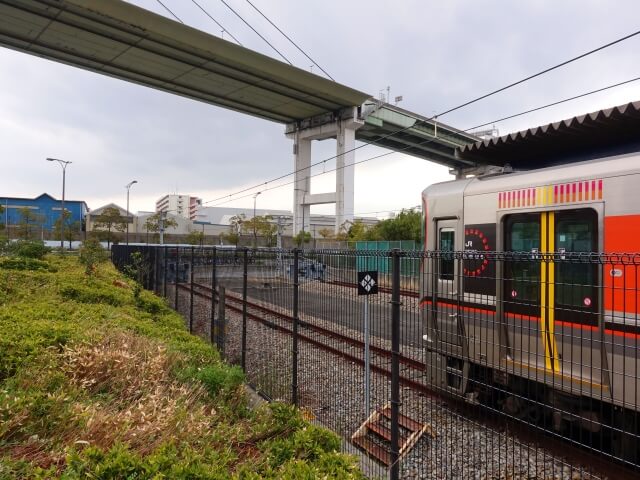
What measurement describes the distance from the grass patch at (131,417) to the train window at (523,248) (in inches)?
104

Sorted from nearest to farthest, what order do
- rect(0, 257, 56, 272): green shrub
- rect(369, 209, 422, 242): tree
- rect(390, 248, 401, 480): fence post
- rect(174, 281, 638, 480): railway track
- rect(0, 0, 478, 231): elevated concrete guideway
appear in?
rect(390, 248, 401, 480): fence post < rect(174, 281, 638, 480): railway track < rect(0, 257, 56, 272): green shrub < rect(0, 0, 478, 231): elevated concrete guideway < rect(369, 209, 422, 242): tree

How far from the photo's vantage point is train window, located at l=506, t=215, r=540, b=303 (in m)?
4.95

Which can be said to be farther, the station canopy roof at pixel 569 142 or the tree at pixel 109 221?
the tree at pixel 109 221

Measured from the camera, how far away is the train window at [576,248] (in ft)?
14.6

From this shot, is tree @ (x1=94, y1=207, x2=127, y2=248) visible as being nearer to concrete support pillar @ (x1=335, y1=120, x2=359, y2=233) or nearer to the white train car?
concrete support pillar @ (x1=335, y1=120, x2=359, y2=233)

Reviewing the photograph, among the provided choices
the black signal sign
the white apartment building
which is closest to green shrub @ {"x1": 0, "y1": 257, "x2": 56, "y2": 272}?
the black signal sign

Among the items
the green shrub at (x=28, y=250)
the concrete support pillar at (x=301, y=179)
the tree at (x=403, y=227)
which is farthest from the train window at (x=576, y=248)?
the concrete support pillar at (x=301, y=179)

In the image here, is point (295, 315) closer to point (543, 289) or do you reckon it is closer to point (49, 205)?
point (543, 289)

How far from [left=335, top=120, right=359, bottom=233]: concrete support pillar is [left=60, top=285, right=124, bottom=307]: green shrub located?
38050 mm

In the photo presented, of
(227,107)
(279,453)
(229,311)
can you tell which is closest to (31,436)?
(279,453)

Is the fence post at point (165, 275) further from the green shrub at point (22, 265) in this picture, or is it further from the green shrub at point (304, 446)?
the green shrub at point (304, 446)

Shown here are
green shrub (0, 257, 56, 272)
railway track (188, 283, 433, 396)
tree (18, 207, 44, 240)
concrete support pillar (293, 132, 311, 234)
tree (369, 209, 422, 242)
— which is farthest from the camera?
tree (18, 207, 44, 240)

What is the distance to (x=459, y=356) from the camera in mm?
4430

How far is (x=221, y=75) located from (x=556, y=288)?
40633 millimetres
